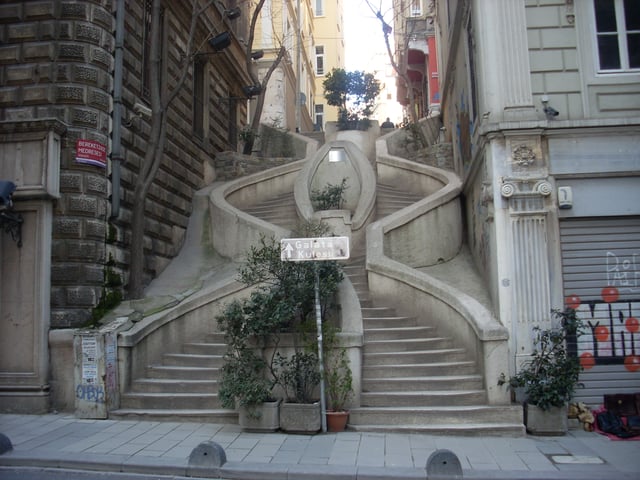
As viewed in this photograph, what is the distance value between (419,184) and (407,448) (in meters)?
9.88

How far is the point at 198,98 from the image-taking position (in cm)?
1705

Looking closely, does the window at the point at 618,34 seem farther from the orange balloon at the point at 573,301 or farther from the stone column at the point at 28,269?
the stone column at the point at 28,269

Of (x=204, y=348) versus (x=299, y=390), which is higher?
(x=204, y=348)

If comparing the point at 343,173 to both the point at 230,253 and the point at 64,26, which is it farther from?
the point at 64,26

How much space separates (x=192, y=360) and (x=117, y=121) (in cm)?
454

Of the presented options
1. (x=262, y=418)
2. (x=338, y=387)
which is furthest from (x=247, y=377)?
(x=338, y=387)

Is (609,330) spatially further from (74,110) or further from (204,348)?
(74,110)

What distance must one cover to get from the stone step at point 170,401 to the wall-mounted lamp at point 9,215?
→ 3115 mm

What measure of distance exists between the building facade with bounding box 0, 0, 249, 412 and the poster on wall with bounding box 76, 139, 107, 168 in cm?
2

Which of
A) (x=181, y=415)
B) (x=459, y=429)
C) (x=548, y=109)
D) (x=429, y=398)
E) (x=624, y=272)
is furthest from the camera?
(x=548, y=109)

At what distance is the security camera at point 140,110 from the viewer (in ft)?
38.5

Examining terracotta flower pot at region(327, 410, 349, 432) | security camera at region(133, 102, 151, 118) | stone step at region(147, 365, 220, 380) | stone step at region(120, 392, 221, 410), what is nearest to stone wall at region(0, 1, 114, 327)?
security camera at region(133, 102, 151, 118)

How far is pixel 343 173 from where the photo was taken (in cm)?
1645

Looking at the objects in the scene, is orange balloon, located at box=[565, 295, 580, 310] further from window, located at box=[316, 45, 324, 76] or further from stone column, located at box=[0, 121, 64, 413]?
window, located at box=[316, 45, 324, 76]
